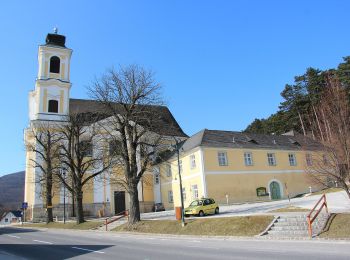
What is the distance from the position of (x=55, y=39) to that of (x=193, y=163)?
30.4m

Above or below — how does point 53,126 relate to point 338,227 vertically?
above

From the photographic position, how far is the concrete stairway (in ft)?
58.4

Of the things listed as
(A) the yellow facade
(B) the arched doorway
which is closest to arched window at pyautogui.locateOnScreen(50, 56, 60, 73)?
(A) the yellow facade

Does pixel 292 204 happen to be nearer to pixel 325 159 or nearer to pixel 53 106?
pixel 325 159

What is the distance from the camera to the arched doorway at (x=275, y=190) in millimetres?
44741

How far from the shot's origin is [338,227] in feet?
55.8

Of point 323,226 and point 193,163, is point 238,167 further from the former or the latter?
point 323,226

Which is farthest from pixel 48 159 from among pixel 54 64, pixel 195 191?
pixel 54 64

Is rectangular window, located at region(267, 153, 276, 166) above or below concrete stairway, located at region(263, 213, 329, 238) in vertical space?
above

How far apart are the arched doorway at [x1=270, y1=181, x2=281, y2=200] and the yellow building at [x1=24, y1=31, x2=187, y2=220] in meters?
14.6

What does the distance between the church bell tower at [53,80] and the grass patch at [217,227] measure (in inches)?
1256

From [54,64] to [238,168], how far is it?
106ft

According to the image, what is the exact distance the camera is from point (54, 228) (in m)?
35.6

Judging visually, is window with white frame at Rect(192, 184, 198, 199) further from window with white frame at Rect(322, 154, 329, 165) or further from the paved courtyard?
window with white frame at Rect(322, 154, 329, 165)
